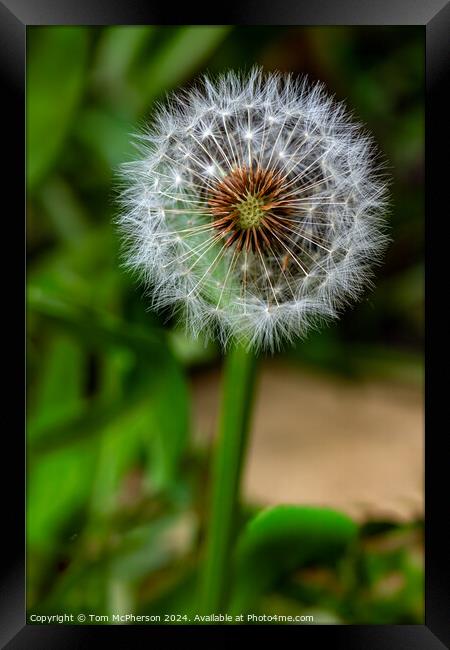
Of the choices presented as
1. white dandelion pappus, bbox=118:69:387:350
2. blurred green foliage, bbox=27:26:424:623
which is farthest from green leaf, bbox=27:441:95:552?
white dandelion pappus, bbox=118:69:387:350

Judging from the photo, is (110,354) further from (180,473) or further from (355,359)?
(355,359)

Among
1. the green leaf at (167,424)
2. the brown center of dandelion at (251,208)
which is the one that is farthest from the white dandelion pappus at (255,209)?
the green leaf at (167,424)

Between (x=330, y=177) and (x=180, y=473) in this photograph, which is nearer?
(x=330, y=177)

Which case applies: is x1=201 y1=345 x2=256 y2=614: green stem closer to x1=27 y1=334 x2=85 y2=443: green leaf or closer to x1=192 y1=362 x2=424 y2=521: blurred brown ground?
x1=192 y1=362 x2=424 y2=521: blurred brown ground

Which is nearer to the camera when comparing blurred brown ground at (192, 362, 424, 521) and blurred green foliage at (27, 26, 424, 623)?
blurred green foliage at (27, 26, 424, 623)

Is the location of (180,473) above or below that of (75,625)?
above

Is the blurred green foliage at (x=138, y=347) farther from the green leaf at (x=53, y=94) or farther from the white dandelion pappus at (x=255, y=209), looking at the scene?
the white dandelion pappus at (x=255, y=209)
